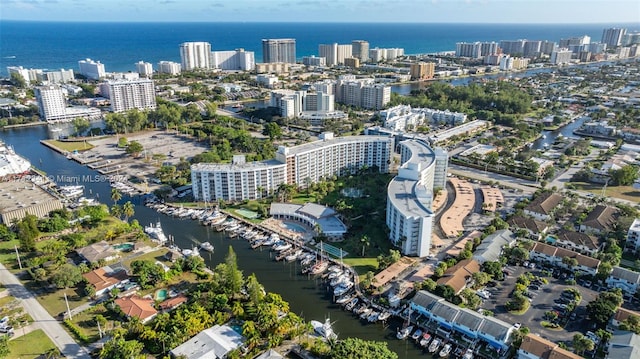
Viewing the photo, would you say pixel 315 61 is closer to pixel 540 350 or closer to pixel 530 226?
pixel 530 226

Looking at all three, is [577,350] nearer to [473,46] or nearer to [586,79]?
[586,79]

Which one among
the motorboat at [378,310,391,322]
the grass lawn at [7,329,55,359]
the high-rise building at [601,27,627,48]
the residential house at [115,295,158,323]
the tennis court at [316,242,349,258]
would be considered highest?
the high-rise building at [601,27,627,48]

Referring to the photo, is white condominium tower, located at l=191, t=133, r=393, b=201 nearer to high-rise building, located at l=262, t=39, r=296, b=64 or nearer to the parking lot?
the parking lot

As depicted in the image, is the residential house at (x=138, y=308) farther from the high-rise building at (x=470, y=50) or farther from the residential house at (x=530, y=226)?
the high-rise building at (x=470, y=50)

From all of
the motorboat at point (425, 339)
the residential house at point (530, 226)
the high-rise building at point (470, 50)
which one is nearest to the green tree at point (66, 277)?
the motorboat at point (425, 339)

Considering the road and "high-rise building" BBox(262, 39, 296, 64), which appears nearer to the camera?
the road

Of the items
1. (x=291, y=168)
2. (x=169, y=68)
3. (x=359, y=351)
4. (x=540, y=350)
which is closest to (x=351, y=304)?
(x=359, y=351)

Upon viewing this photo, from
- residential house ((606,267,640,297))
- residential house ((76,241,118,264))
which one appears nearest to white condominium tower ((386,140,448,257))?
residential house ((606,267,640,297))
